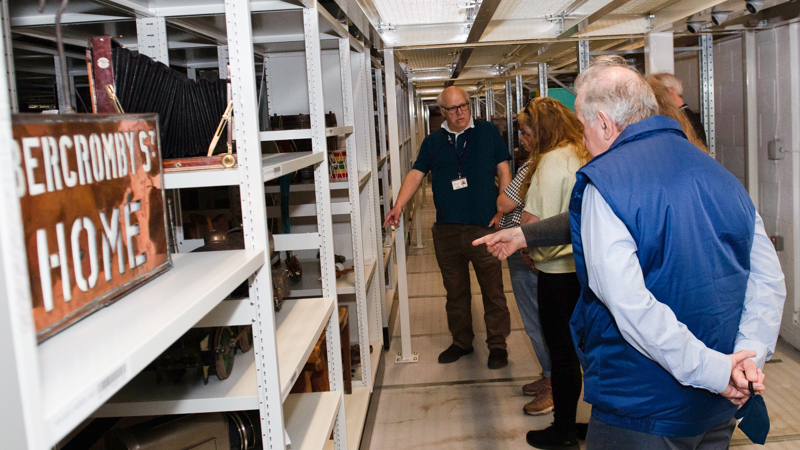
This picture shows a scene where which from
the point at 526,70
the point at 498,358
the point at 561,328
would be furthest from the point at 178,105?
the point at 526,70

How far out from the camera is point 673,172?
4.52 feet

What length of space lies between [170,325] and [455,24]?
3166 mm

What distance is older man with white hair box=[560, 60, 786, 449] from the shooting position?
136 centimetres

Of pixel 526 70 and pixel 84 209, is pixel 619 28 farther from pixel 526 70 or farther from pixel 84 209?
pixel 84 209

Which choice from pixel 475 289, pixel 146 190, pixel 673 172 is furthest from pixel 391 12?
pixel 475 289

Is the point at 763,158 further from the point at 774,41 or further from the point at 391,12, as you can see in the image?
the point at 391,12

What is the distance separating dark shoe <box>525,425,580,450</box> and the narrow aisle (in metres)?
0.08

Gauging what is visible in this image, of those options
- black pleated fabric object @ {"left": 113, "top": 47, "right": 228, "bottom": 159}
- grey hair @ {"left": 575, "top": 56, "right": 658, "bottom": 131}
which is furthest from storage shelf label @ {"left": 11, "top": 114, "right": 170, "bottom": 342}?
grey hair @ {"left": 575, "top": 56, "right": 658, "bottom": 131}

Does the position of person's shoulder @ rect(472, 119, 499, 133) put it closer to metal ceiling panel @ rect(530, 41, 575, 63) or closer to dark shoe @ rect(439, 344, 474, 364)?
metal ceiling panel @ rect(530, 41, 575, 63)

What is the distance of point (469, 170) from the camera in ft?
12.4

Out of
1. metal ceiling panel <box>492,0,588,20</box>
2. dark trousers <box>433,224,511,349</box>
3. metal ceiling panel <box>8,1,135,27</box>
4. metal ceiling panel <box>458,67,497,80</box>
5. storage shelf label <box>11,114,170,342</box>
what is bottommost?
dark trousers <box>433,224,511,349</box>

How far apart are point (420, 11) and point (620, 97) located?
6.17 feet

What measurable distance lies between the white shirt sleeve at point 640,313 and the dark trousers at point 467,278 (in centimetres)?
234

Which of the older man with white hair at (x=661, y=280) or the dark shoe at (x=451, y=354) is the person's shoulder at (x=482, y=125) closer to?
the dark shoe at (x=451, y=354)
